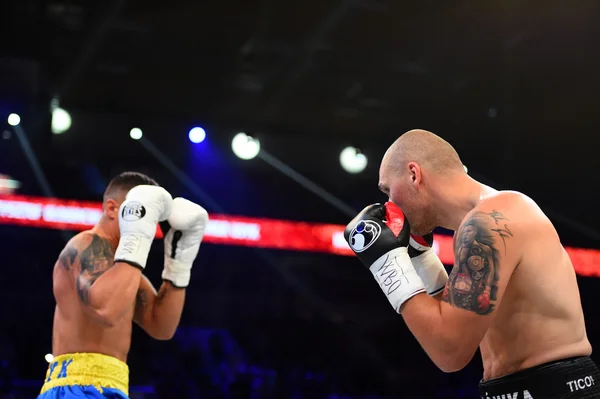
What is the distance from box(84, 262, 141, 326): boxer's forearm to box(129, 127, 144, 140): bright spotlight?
16.4ft

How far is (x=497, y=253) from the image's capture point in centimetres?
176

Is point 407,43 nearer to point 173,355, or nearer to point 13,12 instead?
point 13,12

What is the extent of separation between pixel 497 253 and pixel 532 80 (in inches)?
212

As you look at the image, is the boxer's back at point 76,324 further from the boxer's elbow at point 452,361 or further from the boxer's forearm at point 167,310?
the boxer's elbow at point 452,361

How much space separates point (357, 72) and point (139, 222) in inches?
185

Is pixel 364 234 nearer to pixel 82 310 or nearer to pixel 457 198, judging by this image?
pixel 457 198

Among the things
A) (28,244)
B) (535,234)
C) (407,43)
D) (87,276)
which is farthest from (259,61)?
(535,234)

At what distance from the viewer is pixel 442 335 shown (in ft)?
5.69

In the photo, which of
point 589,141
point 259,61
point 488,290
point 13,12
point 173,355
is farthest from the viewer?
point 173,355

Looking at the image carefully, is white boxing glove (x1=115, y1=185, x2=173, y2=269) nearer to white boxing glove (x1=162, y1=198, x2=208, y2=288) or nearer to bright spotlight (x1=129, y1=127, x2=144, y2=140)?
white boxing glove (x1=162, y1=198, x2=208, y2=288)

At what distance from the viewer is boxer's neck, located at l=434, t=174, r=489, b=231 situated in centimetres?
203

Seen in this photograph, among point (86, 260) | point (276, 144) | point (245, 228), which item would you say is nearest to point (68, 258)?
point (86, 260)

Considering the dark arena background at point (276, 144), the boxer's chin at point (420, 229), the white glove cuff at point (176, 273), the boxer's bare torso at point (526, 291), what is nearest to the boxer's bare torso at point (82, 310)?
the white glove cuff at point (176, 273)

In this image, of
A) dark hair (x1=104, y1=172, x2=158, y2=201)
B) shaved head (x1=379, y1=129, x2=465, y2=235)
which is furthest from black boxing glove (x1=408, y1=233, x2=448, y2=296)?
dark hair (x1=104, y1=172, x2=158, y2=201)
